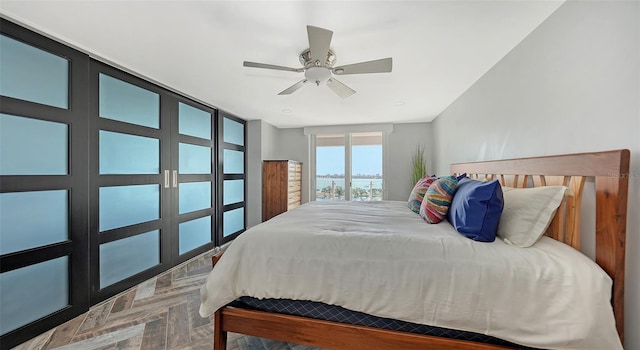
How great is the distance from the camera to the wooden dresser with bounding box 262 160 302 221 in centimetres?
448

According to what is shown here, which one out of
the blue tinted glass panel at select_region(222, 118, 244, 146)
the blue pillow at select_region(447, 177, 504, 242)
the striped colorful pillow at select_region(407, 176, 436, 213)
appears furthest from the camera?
the blue tinted glass panel at select_region(222, 118, 244, 146)

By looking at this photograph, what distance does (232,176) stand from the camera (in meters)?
4.20

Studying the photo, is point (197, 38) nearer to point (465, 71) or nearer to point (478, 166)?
point (465, 71)

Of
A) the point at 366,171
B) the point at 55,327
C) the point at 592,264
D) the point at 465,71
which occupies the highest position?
the point at 465,71

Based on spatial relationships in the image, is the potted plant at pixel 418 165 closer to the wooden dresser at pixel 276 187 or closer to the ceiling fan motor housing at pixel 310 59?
the wooden dresser at pixel 276 187

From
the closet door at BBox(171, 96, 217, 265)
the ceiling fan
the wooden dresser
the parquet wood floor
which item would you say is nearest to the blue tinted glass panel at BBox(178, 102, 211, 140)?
the closet door at BBox(171, 96, 217, 265)

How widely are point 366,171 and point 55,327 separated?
476 cm

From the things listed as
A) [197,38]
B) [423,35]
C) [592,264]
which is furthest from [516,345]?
[197,38]

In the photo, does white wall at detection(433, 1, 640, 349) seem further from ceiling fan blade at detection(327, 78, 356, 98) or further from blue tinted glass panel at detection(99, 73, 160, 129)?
blue tinted glass panel at detection(99, 73, 160, 129)

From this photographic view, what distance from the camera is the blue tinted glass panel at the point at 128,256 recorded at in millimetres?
A: 2184

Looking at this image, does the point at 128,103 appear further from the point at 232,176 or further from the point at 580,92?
the point at 580,92

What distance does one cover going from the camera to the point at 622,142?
1061 mm

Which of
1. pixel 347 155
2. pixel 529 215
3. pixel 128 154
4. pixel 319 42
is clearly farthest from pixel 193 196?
pixel 529 215

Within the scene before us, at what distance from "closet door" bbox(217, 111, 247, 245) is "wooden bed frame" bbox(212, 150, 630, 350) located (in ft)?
8.71
